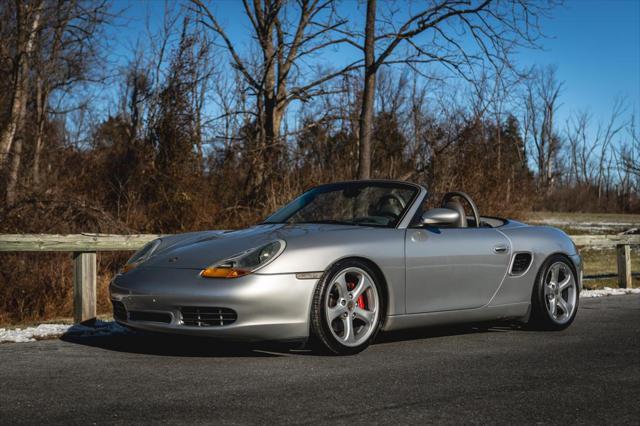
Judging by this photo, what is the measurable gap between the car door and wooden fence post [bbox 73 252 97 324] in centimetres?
331

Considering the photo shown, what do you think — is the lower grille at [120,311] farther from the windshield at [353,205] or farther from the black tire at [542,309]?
the black tire at [542,309]

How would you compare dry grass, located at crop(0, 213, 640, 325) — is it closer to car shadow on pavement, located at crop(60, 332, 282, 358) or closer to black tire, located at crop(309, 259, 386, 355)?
car shadow on pavement, located at crop(60, 332, 282, 358)

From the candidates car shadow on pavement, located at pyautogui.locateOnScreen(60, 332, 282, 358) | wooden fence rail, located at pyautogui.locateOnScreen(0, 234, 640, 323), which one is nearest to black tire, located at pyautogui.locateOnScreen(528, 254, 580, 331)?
car shadow on pavement, located at pyautogui.locateOnScreen(60, 332, 282, 358)

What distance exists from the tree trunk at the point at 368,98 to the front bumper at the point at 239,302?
9.69m

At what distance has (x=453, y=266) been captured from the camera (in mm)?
6258

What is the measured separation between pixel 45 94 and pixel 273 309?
16228mm

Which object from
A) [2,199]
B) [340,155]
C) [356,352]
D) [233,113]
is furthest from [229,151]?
[356,352]

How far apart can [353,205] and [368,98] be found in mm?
8849

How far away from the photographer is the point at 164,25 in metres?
17.7

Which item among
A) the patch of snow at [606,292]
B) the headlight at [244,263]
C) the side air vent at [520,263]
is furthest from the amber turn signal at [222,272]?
the patch of snow at [606,292]

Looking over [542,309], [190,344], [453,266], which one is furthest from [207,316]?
[542,309]

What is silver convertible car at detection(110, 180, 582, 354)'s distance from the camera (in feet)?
17.0

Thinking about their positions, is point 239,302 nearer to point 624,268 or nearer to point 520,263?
point 520,263

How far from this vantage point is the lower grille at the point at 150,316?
5.30 meters
